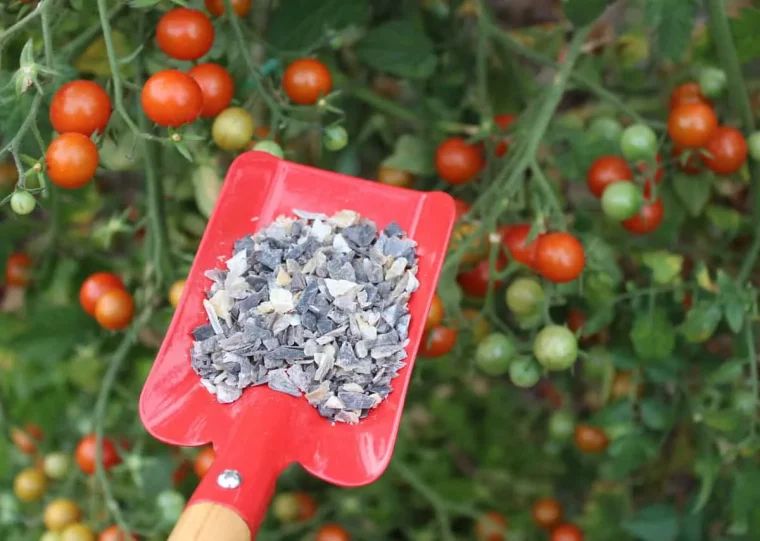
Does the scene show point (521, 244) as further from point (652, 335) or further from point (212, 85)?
point (212, 85)

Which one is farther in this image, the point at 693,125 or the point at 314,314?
the point at 693,125

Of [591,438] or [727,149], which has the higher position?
[727,149]

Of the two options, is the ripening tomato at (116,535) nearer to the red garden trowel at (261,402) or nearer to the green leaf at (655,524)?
the red garden trowel at (261,402)

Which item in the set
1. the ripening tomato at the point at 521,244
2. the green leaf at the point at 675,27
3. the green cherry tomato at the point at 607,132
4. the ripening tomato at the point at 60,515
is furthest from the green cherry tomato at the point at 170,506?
the green leaf at the point at 675,27

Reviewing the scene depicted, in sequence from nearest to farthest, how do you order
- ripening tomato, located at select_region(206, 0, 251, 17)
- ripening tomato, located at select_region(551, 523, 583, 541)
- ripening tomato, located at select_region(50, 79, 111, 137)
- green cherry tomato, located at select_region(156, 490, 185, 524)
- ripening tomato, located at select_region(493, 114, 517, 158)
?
1. ripening tomato, located at select_region(50, 79, 111, 137)
2. ripening tomato, located at select_region(206, 0, 251, 17)
3. green cherry tomato, located at select_region(156, 490, 185, 524)
4. ripening tomato, located at select_region(493, 114, 517, 158)
5. ripening tomato, located at select_region(551, 523, 583, 541)

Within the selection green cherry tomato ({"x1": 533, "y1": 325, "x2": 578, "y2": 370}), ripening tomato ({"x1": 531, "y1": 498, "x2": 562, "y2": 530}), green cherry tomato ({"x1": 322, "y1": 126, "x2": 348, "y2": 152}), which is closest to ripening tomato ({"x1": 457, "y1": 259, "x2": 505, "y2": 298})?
green cherry tomato ({"x1": 533, "y1": 325, "x2": 578, "y2": 370})

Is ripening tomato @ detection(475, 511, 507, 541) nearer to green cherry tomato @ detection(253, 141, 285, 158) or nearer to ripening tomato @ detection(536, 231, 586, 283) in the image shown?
ripening tomato @ detection(536, 231, 586, 283)

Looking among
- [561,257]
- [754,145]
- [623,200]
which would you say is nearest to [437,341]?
[561,257]
